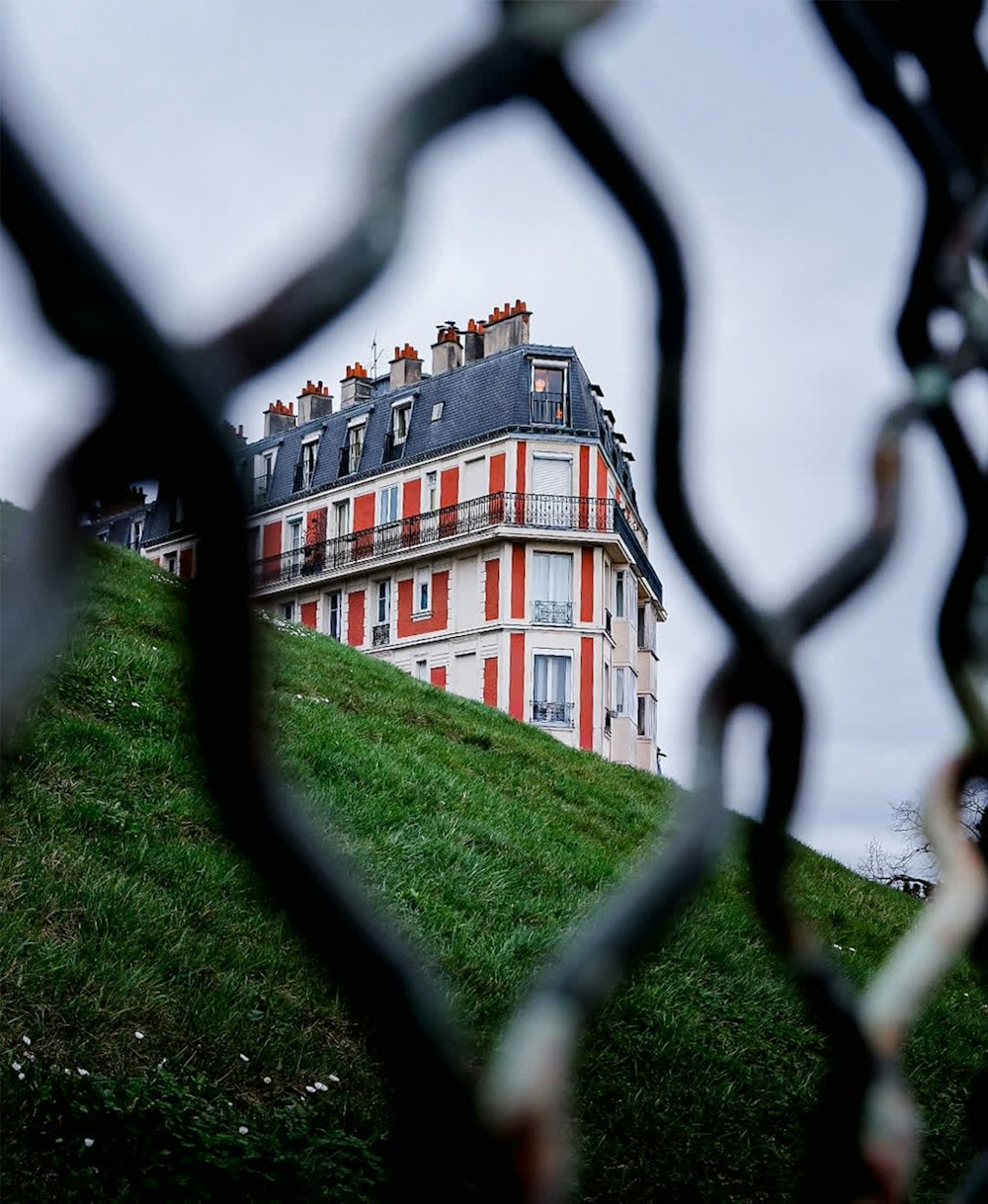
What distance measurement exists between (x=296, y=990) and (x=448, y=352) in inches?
1019

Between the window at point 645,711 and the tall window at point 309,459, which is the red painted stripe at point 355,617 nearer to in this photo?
the tall window at point 309,459

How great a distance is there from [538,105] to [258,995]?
3.30 metres

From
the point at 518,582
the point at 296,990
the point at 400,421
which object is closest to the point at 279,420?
the point at 400,421

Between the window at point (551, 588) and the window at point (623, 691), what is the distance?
2.88 metres

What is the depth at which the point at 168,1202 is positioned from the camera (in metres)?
2.55

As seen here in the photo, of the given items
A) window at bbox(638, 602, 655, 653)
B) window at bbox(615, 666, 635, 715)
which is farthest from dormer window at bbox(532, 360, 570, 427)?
window at bbox(638, 602, 655, 653)

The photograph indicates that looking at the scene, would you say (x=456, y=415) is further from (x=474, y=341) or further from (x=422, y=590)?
(x=422, y=590)

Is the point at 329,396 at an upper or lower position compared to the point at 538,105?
upper

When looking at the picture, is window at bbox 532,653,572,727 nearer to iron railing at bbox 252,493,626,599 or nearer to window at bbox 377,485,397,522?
Result: iron railing at bbox 252,493,626,599

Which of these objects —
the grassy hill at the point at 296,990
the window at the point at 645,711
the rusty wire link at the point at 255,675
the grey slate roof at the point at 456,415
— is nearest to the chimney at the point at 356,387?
the grey slate roof at the point at 456,415

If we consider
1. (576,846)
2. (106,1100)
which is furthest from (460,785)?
(106,1100)

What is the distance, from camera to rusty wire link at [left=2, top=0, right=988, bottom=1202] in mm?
197

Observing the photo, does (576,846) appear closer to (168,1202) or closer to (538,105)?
(168,1202)

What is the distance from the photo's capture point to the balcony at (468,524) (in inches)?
995
